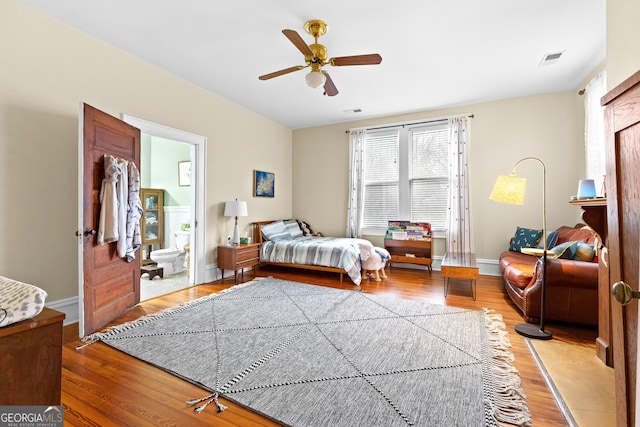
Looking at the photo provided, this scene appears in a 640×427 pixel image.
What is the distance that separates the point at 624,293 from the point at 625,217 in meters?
0.33

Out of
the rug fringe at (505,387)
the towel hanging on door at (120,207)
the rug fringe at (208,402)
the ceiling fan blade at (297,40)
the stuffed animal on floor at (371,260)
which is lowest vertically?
the rug fringe at (208,402)

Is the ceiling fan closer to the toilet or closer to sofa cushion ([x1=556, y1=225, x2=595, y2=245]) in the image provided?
sofa cushion ([x1=556, y1=225, x2=595, y2=245])

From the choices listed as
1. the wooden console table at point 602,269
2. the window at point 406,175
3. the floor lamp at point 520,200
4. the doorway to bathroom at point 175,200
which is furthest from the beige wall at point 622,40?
the doorway to bathroom at point 175,200

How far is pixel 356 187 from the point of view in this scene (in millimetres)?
5602

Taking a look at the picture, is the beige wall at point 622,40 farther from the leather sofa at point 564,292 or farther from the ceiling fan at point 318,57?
the leather sofa at point 564,292

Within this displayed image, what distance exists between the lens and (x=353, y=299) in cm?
346

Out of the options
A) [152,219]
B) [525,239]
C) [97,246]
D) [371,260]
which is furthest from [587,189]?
[152,219]

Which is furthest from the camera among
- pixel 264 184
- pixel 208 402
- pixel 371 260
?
pixel 264 184

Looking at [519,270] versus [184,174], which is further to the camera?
[184,174]

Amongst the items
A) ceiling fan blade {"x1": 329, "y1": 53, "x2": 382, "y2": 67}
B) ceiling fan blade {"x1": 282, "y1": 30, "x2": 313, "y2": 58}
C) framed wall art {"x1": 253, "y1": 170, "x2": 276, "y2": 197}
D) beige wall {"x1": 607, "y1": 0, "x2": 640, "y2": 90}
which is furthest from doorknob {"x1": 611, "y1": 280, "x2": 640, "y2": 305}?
framed wall art {"x1": 253, "y1": 170, "x2": 276, "y2": 197}

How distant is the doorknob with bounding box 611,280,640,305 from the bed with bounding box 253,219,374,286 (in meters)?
3.24

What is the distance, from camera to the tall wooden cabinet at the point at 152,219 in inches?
215

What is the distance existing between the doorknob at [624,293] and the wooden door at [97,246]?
11.0 ft

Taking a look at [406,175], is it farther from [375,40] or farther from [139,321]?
[139,321]
